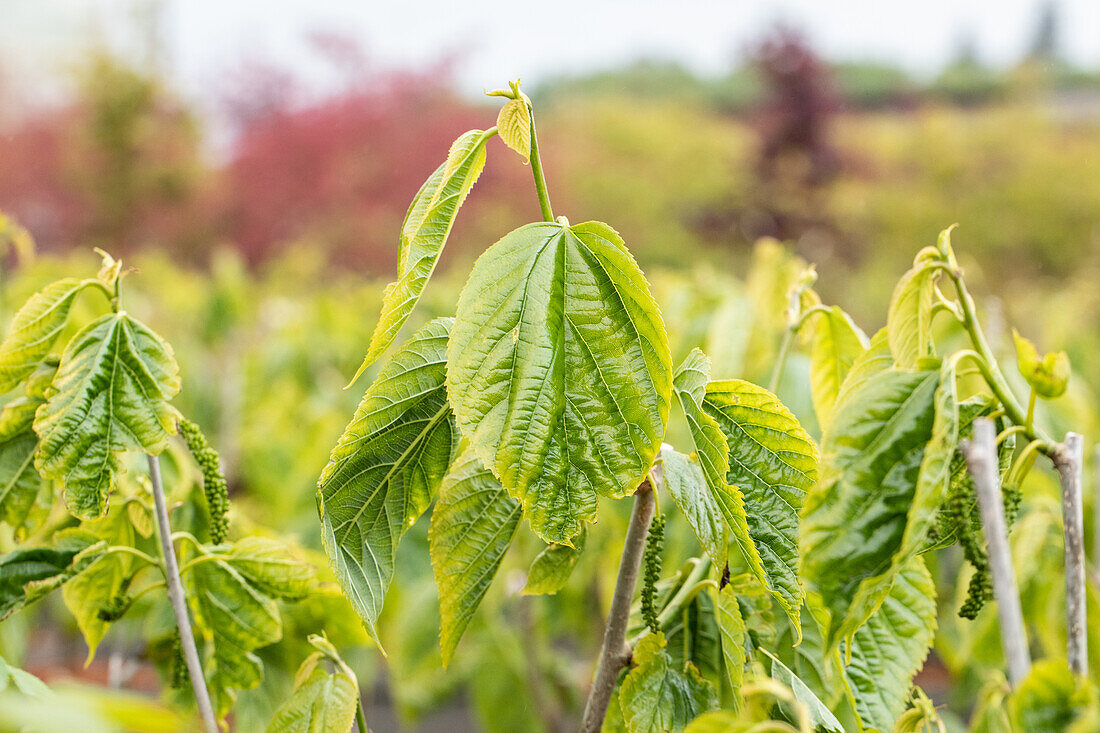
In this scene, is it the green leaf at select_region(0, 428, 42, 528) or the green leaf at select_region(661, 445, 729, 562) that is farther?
the green leaf at select_region(0, 428, 42, 528)

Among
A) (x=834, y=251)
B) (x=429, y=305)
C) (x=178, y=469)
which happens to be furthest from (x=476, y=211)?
(x=178, y=469)

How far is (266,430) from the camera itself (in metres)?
2.64

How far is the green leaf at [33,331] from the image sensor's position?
0.72 meters

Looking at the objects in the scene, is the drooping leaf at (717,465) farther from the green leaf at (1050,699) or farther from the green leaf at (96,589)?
the green leaf at (96,589)

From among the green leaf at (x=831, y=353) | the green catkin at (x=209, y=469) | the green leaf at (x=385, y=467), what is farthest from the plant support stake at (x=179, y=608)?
the green leaf at (x=831, y=353)

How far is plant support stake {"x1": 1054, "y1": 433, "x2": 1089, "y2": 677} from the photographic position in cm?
50

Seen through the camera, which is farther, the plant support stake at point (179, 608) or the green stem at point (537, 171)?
the plant support stake at point (179, 608)

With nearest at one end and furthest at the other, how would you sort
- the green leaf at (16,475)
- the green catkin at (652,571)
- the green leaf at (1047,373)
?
the green leaf at (1047,373) < the green catkin at (652,571) < the green leaf at (16,475)

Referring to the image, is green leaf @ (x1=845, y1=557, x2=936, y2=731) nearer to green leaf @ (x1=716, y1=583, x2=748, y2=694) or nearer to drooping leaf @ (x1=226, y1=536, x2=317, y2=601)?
green leaf @ (x1=716, y1=583, x2=748, y2=694)

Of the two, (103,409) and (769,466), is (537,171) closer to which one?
(769,466)

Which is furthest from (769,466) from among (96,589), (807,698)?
(96,589)

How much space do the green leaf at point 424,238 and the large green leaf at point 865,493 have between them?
0.26 m

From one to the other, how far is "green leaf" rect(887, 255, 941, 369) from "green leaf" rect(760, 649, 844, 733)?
0.74 feet

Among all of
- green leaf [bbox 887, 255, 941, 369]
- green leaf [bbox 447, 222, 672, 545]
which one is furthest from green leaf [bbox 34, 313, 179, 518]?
green leaf [bbox 887, 255, 941, 369]
